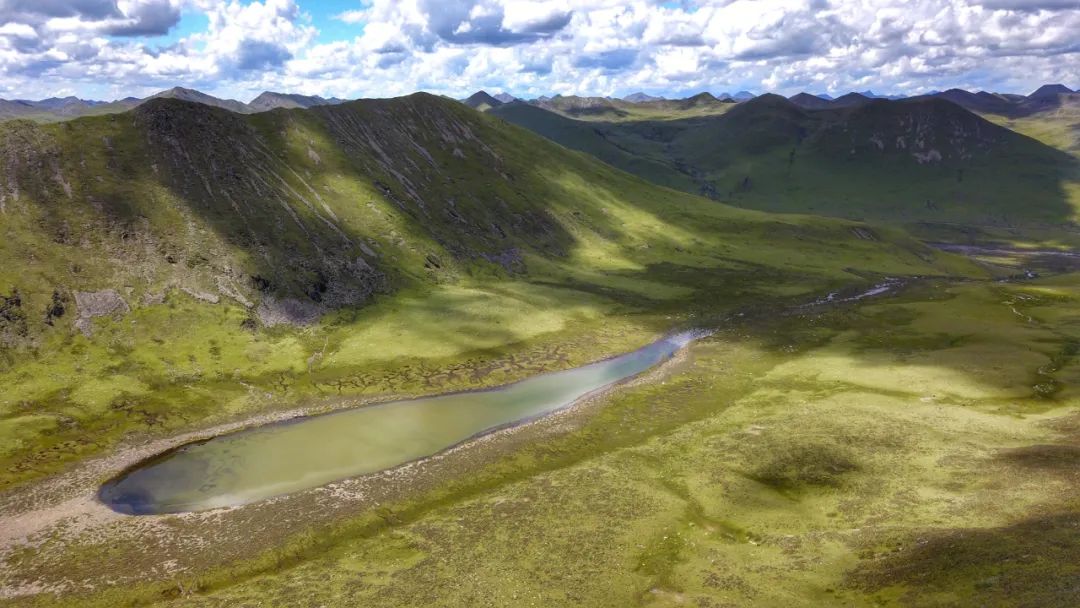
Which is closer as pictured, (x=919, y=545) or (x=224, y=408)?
(x=919, y=545)

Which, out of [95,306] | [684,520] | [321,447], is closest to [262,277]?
[95,306]

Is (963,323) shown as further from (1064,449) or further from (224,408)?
(224,408)

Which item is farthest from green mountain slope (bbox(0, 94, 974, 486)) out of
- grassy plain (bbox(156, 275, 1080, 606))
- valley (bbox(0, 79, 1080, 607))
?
grassy plain (bbox(156, 275, 1080, 606))

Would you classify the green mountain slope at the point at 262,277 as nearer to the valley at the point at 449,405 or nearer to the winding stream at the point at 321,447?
the valley at the point at 449,405

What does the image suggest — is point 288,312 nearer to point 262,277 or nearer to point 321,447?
point 262,277

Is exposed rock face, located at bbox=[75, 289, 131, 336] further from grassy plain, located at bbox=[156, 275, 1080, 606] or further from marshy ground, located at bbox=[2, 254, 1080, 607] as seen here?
grassy plain, located at bbox=[156, 275, 1080, 606]

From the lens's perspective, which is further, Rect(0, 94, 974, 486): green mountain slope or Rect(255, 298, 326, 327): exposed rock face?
Rect(255, 298, 326, 327): exposed rock face

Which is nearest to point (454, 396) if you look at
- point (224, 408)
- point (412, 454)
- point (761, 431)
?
point (412, 454)
